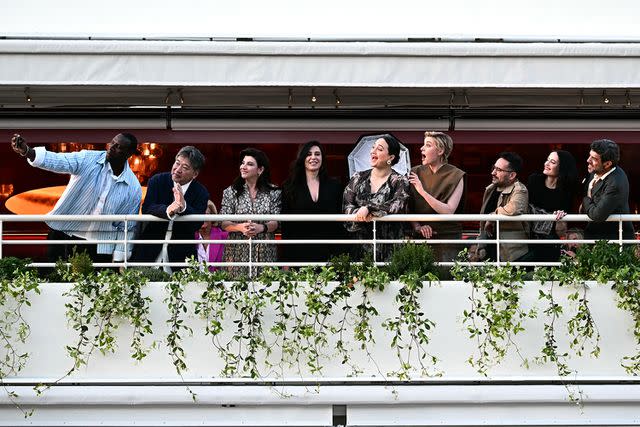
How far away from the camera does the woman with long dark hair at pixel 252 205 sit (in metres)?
8.76

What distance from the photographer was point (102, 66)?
9.41 m

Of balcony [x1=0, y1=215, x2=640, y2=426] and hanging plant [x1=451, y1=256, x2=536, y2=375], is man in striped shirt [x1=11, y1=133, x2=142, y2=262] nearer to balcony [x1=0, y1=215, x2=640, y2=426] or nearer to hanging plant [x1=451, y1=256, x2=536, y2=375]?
balcony [x1=0, y1=215, x2=640, y2=426]

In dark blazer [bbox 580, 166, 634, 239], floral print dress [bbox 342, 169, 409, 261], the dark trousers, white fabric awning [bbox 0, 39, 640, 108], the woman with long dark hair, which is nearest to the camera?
dark blazer [bbox 580, 166, 634, 239]

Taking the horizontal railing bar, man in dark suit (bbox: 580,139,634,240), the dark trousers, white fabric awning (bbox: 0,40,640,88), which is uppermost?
white fabric awning (bbox: 0,40,640,88)

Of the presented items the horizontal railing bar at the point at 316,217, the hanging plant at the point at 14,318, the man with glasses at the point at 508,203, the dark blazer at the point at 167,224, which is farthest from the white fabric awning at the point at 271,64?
the hanging plant at the point at 14,318

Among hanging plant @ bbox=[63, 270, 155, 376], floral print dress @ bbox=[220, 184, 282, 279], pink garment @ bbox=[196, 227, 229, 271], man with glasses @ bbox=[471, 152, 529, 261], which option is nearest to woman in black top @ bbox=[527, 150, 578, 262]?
man with glasses @ bbox=[471, 152, 529, 261]

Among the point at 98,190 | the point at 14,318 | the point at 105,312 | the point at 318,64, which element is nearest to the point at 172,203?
the point at 98,190

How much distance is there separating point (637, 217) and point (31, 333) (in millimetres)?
4178

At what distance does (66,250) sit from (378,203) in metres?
2.33

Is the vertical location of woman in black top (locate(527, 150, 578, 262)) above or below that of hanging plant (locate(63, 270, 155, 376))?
above

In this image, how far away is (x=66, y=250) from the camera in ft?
29.5

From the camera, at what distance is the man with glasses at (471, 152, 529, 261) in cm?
A: 865

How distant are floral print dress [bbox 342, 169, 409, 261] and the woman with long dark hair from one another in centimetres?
56

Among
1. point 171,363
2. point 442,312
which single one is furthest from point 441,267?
point 171,363
